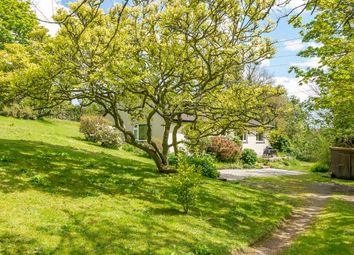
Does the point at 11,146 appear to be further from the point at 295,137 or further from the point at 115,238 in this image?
the point at 295,137

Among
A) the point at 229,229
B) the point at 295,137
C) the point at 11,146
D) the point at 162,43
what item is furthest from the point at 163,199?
the point at 295,137

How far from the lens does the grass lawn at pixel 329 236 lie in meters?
8.21

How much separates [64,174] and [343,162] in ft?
65.3

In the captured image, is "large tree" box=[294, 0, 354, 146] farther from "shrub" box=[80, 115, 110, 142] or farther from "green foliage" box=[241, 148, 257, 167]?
"green foliage" box=[241, 148, 257, 167]

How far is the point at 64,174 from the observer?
11.8 metres

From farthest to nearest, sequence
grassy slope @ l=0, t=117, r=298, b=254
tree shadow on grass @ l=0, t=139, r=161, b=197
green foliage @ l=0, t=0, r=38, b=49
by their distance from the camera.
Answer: green foliage @ l=0, t=0, r=38, b=49, tree shadow on grass @ l=0, t=139, r=161, b=197, grassy slope @ l=0, t=117, r=298, b=254

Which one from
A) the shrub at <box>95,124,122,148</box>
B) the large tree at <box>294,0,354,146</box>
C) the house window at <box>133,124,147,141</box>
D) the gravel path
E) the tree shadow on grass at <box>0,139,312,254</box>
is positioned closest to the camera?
the tree shadow on grass at <box>0,139,312,254</box>

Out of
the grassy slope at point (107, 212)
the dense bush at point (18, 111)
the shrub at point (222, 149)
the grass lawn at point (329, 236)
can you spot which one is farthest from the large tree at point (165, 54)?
the dense bush at point (18, 111)

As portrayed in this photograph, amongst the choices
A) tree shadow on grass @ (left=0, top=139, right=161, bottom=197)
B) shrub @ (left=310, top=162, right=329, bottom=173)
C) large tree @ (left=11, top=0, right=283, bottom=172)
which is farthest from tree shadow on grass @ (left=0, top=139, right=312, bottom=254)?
shrub @ (left=310, top=162, right=329, bottom=173)

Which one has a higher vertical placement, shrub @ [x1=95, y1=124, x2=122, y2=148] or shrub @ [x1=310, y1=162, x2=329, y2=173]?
shrub @ [x1=95, y1=124, x2=122, y2=148]

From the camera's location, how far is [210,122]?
53.5 feet

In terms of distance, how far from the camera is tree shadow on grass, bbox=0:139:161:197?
10.0 metres

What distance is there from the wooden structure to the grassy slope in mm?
11337

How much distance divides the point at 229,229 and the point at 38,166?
24.1 feet
